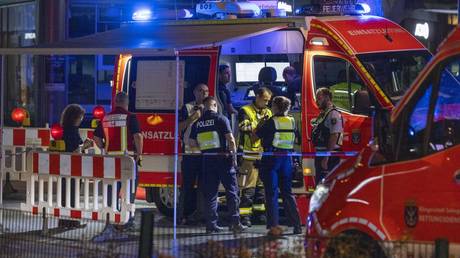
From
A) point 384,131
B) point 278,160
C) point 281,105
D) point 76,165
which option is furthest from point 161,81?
point 384,131

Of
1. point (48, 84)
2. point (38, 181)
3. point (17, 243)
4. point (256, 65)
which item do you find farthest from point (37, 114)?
point (17, 243)

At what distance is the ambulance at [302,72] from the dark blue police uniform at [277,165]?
364mm

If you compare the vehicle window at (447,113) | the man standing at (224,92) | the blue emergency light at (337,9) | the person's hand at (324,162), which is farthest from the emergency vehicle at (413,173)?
the blue emergency light at (337,9)

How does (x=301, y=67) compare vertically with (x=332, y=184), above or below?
above

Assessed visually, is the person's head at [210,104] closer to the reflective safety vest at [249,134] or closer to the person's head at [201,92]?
the person's head at [201,92]

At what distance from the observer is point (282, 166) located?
11.7 m

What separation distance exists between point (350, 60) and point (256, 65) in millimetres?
2914

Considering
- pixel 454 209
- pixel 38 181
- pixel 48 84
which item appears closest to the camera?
pixel 454 209

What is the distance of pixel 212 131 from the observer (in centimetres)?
1188

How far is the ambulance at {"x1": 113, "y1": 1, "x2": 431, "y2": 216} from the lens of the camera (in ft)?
40.2

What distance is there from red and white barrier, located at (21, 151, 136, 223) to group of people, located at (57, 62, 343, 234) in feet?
1.88

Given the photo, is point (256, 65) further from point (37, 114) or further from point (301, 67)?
point (37, 114)

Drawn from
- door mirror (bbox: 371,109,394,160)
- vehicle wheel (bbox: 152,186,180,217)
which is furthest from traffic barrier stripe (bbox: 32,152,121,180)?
door mirror (bbox: 371,109,394,160)

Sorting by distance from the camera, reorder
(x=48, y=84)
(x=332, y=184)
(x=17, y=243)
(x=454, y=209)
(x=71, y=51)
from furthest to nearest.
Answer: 1. (x=48, y=84)
2. (x=71, y=51)
3. (x=17, y=243)
4. (x=332, y=184)
5. (x=454, y=209)
